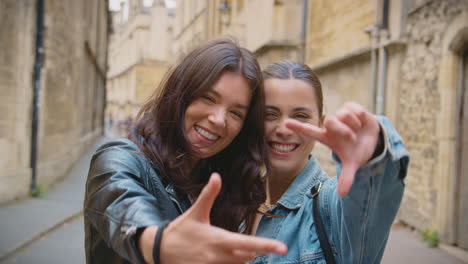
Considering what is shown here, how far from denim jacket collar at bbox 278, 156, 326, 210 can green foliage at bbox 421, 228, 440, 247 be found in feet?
14.2

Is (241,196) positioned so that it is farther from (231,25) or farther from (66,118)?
(231,25)

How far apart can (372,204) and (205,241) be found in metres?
0.57

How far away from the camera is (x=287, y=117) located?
201 cm

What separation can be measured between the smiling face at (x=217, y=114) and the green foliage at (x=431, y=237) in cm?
483

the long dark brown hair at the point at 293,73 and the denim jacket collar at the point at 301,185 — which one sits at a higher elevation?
the long dark brown hair at the point at 293,73

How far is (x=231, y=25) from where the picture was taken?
19.5 metres

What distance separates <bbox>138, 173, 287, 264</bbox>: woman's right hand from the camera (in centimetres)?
89

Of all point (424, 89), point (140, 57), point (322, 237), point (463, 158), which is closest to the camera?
point (322, 237)

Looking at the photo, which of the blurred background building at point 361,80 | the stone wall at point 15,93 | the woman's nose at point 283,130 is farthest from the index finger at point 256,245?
the stone wall at point 15,93

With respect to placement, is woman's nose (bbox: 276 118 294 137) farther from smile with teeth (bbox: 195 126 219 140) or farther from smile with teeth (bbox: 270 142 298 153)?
smile with teeth (bbox: 195 126 219 140)

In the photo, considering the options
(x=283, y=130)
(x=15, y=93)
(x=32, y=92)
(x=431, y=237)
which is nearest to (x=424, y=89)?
(x=431, y=237)

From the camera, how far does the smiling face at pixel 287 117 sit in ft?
6.56

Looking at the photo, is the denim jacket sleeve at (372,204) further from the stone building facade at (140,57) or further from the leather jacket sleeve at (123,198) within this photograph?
the stone building facade at (140,57)

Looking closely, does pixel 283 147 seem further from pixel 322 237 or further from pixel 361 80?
pixel 361 80
